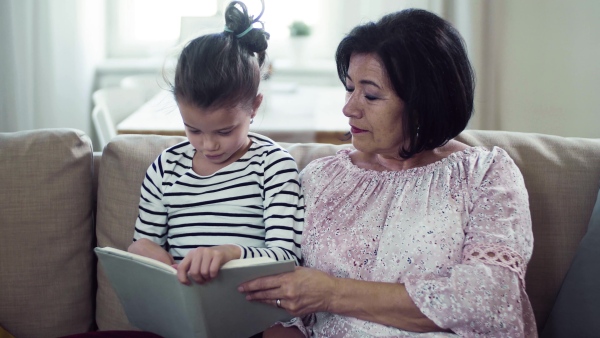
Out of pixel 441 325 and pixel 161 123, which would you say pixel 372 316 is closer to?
pixel 441 325

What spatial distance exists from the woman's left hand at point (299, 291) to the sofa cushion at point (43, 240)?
2.02 ft

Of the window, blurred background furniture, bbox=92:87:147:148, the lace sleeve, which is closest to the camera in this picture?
the lace sleeve

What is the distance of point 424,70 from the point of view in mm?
1481

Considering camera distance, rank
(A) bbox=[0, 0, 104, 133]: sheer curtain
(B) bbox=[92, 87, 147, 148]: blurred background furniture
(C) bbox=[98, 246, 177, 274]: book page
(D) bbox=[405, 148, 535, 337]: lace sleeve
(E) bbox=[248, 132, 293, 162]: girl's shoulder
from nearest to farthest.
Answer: (C) bbox=[98, 246, 177, 274]: book page → (D) bbox=[405, 148, 535, 337]: lace sleeve → (E) bbox=[248, 132, 293, 162]: girl's shoulder → (B) bbox=[92, 87, 147, 148]: blurred background furniture → (A) bbox=[0, 0, 104, 133]: sheer curtain

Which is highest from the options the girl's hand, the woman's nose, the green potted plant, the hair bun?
the green potted plant

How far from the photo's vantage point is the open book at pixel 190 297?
4.08ft

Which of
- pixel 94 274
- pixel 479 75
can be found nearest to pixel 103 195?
pixel 94 274

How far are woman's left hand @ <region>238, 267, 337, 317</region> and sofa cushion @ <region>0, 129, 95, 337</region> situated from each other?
0.61 m

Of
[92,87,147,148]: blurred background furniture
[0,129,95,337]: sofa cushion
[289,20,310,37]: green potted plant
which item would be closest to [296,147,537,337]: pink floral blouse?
[0,129,95,337]: sofa cushion

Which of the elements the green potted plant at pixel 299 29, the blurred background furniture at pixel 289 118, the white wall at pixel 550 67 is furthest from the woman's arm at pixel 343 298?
the green potted plant at pixel 299 29

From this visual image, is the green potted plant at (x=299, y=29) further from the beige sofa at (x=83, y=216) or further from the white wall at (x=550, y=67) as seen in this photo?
the beige sofa at (x=83, y=216)

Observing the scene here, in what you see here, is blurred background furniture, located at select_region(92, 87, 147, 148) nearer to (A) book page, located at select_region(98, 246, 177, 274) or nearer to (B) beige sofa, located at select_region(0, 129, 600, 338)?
(B) beige sofa, located at select_region(0, 129, 600, 338)

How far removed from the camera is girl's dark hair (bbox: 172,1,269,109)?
1452 mm

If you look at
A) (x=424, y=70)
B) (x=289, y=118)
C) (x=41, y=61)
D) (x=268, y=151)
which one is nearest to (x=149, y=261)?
(x=268, y=151)
